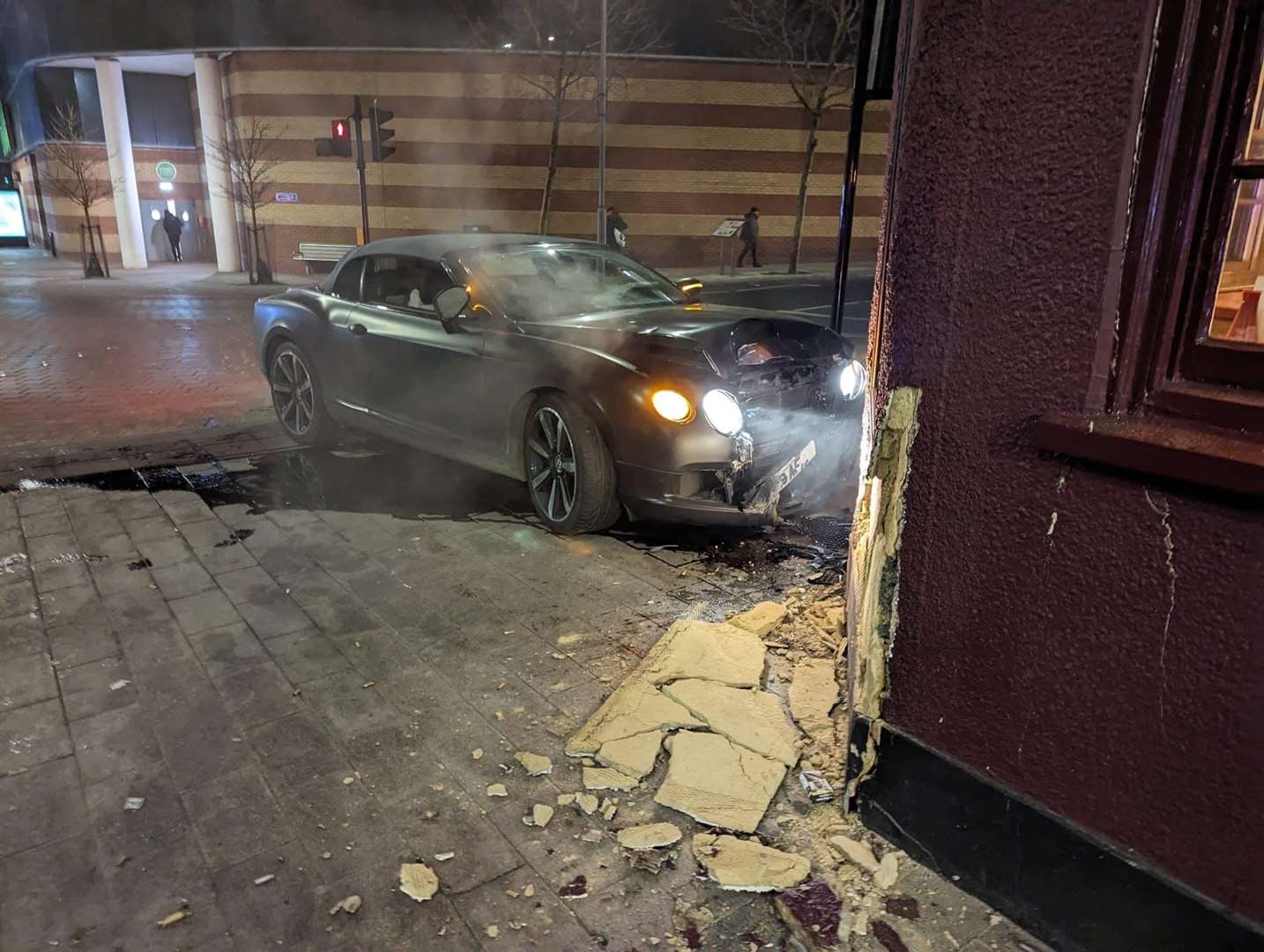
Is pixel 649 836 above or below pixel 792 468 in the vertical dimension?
below

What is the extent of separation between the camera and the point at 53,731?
9.75 ft

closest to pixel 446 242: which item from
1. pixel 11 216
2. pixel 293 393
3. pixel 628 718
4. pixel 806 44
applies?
pixel 293 393

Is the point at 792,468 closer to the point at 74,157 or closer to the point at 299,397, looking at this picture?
the point at 299,397

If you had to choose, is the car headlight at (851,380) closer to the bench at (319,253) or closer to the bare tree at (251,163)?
the bare tree at (251,163)

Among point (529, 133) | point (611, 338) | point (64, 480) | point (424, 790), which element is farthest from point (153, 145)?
point (424, 790)

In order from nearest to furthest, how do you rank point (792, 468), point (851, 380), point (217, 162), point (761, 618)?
point (761, 618)
point (792, 468)
point (851, 380)
point (217, 162)

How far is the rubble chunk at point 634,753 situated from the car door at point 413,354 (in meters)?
2.66

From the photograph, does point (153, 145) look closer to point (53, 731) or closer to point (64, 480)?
point (64, 480)

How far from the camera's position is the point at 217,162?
2417 cm

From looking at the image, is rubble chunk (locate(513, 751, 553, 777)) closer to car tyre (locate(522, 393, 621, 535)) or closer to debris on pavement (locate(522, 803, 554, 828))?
debris on pavement (locate(522, 803, 554, 828))

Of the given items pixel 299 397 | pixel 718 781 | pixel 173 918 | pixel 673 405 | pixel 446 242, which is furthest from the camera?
pixel 299 397

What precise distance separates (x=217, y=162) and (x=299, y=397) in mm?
21601

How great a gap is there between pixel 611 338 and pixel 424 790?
2545 mm

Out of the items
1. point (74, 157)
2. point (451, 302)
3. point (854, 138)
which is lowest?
point (451, 302)
